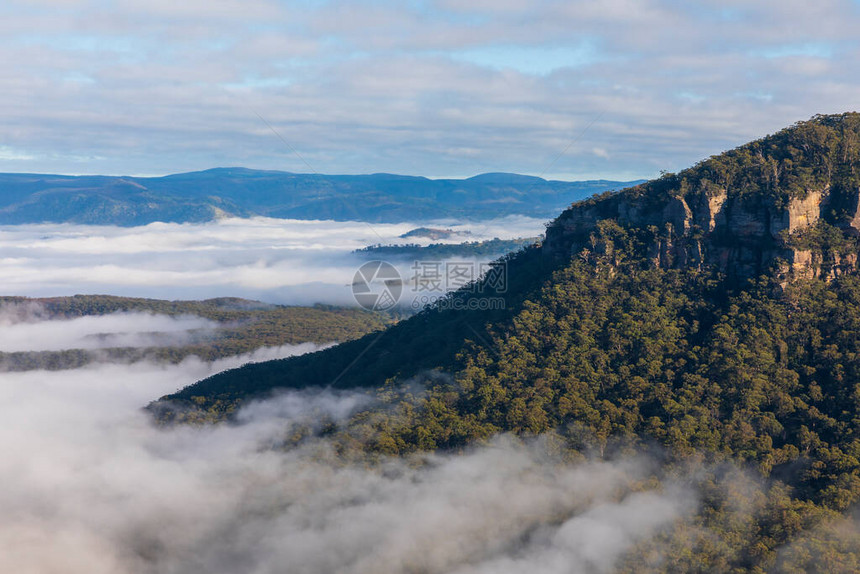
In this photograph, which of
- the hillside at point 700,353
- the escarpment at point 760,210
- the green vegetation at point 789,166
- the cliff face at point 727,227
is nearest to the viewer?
the hillside at point 700,353

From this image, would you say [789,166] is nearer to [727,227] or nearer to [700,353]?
[727,227]

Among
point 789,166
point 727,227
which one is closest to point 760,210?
point 727,227

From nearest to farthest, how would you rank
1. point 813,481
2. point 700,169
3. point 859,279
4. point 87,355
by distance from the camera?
point 813,481
point 859,279
point 700,169
point 87,355

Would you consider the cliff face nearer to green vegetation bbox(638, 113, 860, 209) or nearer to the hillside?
the hillside

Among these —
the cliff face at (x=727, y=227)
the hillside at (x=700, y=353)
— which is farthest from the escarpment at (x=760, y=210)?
the hillside at (x=700, y=353)

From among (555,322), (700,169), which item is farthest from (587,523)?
(700,169)

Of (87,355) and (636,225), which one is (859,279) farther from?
(87,355)

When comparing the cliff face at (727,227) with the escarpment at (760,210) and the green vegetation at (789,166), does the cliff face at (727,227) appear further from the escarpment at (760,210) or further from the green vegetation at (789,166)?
the green vegetation at (789,166)
